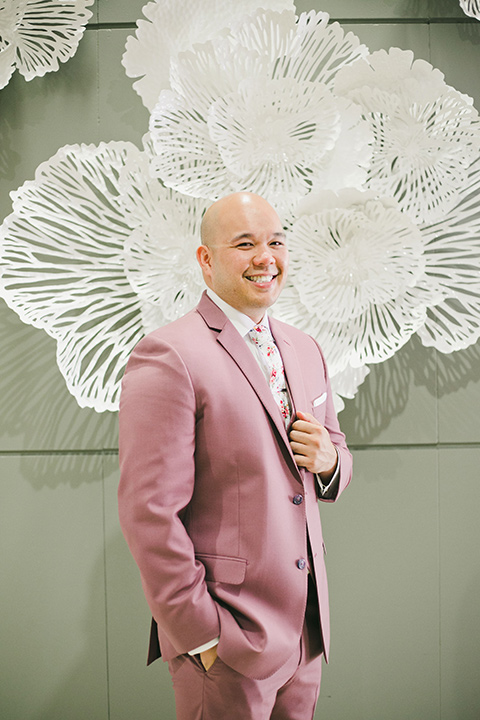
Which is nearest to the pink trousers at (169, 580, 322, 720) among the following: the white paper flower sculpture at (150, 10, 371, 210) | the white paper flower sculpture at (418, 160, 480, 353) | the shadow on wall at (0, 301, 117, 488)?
the shadow on wall at (0, 301, 117, 488)

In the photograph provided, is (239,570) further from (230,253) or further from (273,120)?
(273,120)

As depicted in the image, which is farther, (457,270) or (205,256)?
(457,270)

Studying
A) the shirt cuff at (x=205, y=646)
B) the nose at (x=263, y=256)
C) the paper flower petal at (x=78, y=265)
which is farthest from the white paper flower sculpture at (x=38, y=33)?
the shirt cuff at (x=205, y=646)

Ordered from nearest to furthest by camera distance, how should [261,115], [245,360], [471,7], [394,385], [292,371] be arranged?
[245,360]
[292,371]
[261,115]
[471,7]
[394,385]

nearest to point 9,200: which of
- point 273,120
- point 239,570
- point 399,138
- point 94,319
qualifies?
point 94,319

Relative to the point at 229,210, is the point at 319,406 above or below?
below

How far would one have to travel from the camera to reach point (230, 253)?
1.21 m

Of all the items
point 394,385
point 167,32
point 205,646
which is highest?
point 167,32

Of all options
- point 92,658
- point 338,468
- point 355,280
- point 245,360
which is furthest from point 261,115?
point 92,658

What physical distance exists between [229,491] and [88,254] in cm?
109

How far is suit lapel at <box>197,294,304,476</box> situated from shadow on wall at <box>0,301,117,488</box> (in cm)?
85

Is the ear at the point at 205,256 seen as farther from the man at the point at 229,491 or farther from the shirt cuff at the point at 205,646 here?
the shirt cuff at the point at 205,646

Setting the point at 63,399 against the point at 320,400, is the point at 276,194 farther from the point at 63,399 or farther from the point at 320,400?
the point at 63,399

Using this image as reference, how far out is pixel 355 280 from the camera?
5.86 feet
